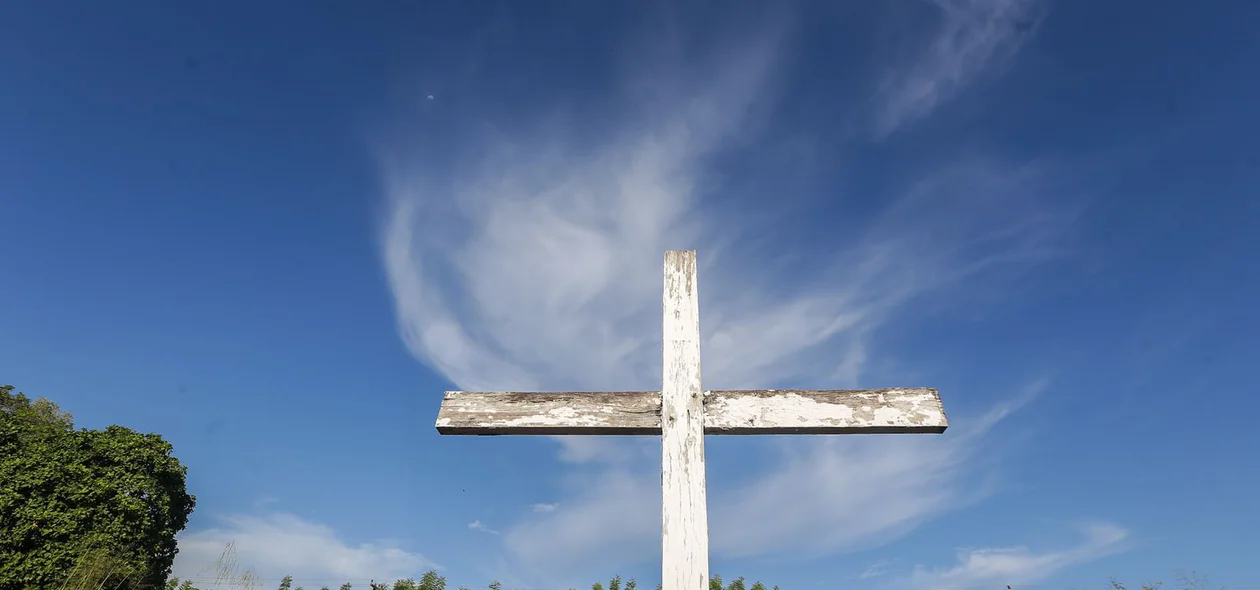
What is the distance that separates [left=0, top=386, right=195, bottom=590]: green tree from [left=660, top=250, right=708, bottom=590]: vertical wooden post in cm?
1254

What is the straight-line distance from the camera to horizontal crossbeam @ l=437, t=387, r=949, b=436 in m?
4.20

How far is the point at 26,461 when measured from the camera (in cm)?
1352

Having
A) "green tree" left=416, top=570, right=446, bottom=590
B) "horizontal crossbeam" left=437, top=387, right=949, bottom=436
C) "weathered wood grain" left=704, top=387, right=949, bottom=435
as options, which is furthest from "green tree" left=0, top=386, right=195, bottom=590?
"weathered wood grain" left=704, top=387, right=949, bottom=435

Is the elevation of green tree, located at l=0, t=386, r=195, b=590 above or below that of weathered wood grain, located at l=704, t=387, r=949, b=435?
above

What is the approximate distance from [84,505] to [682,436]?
48.6 feet

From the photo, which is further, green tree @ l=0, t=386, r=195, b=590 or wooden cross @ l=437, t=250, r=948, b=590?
green tree @ l=0, t=386, r=195, b=590

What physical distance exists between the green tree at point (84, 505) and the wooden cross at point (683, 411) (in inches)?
463

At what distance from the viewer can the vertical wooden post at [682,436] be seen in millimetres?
3852

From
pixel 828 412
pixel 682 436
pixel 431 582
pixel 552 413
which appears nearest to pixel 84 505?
pixel 431 582

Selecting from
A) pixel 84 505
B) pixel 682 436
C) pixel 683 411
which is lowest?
pixel 682 436

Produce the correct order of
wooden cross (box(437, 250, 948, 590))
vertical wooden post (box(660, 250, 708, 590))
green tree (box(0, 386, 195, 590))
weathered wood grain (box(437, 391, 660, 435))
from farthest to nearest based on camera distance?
1. green tree (box(0, 386, 195, 590))
2. weathered wood grain (box(437, 391, 660, 435))
3. wooden cross (box(437, 250, 948, 590))
4. vertical wooden post (box(660, 250, 708, 590))

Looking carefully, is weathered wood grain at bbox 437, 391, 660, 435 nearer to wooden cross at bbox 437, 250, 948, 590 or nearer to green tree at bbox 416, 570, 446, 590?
wooden cross at bbox 437, 250, 948, 590

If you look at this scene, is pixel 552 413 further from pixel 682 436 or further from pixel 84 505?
pixel 84 505

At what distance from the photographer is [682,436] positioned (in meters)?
4.14
